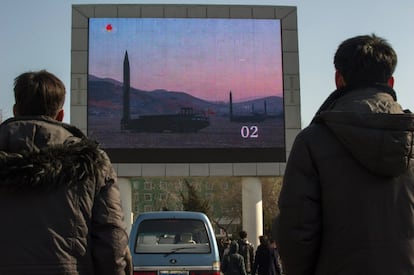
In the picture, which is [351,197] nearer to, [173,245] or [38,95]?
[38,95]

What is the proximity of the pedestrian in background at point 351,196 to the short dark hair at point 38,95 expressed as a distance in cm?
125

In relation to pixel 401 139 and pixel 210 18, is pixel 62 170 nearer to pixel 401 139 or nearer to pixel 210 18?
pixel 401 139

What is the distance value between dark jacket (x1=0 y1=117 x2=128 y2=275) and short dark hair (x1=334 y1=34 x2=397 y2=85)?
52.1 inches

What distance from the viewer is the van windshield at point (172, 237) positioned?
11.0 metres

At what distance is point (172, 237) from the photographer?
1120cm

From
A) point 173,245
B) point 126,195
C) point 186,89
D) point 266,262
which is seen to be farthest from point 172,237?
point 126,195

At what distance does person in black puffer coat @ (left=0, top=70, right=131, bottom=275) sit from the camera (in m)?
3.23

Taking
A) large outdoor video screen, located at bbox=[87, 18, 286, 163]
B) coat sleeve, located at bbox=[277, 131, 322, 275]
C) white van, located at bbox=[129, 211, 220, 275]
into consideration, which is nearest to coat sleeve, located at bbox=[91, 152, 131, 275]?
coat sleeve, located at bbox=[277, 131, 322, 275]

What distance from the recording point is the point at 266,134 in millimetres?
28359

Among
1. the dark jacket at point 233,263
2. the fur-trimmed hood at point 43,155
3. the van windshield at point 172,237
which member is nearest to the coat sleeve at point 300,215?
the fur-trimmed hood at point 43,155

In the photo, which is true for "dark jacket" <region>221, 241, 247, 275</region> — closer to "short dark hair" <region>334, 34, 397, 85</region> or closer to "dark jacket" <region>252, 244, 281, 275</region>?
"dark jacket" <region>252, 244, 281, 275</region>

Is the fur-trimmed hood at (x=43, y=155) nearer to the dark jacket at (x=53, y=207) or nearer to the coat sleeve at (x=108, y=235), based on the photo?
the dark jacket at (x=53, y=207)

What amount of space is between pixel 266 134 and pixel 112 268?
82.8 ft

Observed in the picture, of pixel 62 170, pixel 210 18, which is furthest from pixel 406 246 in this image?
pixel 210 18
